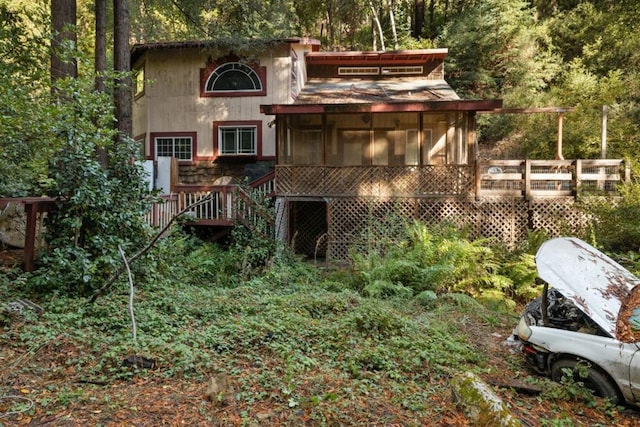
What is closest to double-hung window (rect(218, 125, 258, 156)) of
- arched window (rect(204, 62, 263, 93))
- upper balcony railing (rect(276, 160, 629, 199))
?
arched window (rect(204, 62, 263, 93))

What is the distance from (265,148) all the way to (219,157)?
1743mm

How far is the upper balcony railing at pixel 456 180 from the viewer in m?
11.3

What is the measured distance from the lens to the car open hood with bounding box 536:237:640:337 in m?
4.77

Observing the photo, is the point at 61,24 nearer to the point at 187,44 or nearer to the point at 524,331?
the point at 187,44

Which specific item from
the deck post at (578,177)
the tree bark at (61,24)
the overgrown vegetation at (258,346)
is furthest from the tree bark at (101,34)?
the deck post at (578,177)

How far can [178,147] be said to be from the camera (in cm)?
1622

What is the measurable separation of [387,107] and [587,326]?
8.78 m

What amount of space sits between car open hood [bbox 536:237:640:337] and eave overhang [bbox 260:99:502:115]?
23.7 feet

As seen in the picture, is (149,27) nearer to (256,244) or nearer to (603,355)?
(256,244)

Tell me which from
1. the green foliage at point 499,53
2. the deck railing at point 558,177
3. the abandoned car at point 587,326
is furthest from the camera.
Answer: the green foliage at point 499,53

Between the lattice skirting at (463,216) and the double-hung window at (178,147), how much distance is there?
6918 mm

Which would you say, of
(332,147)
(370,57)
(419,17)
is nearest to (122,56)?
(332,147)

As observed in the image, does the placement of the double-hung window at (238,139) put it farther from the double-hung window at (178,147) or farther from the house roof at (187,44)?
the house roof at (187,44)

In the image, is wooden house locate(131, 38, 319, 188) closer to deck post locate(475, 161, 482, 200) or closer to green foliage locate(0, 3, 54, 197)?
deck post locate(475, 161, 482, 200)
